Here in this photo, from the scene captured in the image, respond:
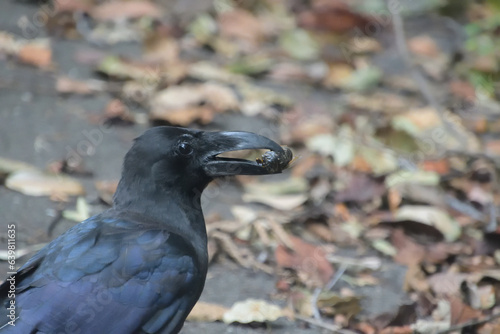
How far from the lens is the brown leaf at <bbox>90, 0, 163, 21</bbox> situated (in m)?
6.37

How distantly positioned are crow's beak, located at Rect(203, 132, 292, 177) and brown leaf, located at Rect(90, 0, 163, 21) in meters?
3.49

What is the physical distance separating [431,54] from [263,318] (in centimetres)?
383

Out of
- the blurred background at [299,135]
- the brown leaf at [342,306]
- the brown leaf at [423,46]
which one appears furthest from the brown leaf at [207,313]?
the brown leaf at [423,46]

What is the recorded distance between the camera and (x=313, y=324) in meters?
3.50

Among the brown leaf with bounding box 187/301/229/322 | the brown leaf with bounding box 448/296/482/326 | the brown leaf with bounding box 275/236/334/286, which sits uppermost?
the brown leaf with bounding box 187/301/229/322

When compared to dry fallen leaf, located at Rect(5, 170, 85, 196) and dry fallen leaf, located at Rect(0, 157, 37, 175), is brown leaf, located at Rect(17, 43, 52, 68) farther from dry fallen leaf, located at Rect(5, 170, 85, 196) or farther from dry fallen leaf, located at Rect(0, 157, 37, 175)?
dry fallen leaf, located at Rect(5, 170, 85, 196)

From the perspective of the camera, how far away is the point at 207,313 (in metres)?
3.47

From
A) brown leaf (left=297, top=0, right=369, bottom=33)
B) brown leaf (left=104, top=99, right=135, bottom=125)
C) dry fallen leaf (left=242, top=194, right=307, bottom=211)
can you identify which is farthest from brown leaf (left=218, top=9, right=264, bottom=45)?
dry fallen leaf (left=242, top=194, right=307, bottom=211)

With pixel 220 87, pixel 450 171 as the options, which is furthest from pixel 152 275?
pixel 220 87

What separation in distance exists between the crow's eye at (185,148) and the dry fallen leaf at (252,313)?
0.74m

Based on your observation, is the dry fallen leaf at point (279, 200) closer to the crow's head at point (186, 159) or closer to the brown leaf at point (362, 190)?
the brown leaf at point (362, 190)

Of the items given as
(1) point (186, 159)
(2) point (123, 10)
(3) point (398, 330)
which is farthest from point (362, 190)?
(2) point (123, 10)

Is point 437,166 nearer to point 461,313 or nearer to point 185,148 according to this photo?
point 461,313

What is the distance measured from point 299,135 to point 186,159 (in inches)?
84.9
